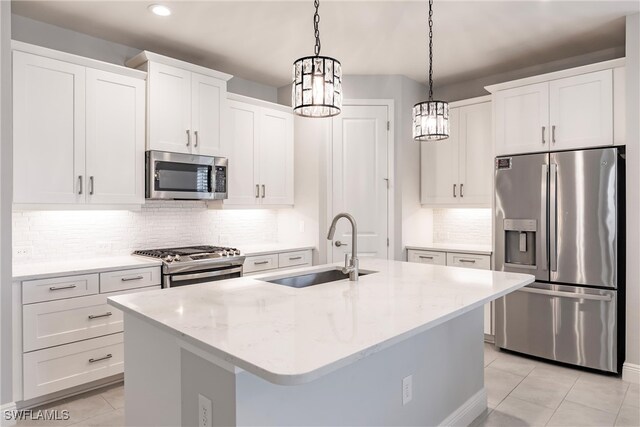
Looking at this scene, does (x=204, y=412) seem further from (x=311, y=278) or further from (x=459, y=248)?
(x=459, y=248)

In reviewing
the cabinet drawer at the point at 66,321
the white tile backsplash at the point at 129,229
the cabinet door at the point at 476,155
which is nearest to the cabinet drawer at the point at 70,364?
the cabinet drawer at the point at 66,321

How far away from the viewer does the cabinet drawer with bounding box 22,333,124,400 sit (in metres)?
2.68

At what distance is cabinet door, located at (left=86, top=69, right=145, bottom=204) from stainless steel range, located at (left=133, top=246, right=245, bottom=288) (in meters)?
0.52

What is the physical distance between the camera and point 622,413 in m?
2.69

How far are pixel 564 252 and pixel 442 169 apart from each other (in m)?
1.54

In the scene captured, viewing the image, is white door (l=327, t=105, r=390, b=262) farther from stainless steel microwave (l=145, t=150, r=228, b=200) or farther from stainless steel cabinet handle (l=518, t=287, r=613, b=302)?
stainless steel cabinet handle (l=518, t=287, r=613, b=302)

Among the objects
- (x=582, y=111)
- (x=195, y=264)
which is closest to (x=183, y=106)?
(x=195, y=264)

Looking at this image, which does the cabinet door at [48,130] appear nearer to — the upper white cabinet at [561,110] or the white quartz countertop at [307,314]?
the white quartz countertop at [307,314]

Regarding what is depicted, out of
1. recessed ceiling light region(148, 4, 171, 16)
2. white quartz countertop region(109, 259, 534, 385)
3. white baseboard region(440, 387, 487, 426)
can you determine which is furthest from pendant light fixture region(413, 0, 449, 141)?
recessed ceiling light region(148, 4, 171, 16)

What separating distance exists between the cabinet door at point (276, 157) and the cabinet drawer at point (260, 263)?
64 centimetres

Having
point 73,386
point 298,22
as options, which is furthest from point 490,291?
point 73,386

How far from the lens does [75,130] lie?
3061mm

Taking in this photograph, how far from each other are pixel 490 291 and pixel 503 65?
9.99 ft

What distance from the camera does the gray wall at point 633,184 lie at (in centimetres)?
308
